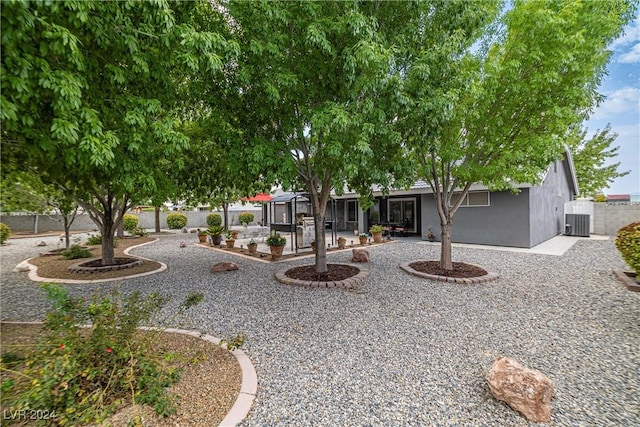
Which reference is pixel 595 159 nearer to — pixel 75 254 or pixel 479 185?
pixel 479 185

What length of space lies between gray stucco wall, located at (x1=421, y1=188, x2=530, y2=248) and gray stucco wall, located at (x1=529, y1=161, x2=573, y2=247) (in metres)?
0.32

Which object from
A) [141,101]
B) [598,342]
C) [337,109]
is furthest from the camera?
[337,109]

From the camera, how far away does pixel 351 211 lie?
20812 millimetres

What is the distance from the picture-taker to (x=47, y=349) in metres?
2.67

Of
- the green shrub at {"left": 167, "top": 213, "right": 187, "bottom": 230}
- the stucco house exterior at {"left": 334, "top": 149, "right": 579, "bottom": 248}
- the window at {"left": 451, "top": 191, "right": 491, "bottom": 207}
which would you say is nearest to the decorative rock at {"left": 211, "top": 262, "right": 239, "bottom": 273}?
the stucco house exterior at {"left": 334, "top": 149, "right": 579, "bottom": 248}

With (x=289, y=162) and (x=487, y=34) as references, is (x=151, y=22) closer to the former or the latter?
(x=289, y=162)

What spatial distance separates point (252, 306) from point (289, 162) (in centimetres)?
284

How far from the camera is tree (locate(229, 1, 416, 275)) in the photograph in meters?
4.61

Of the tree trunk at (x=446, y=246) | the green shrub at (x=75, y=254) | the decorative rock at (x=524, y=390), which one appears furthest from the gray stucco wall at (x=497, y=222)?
the green shrub at (x=75, y=254)

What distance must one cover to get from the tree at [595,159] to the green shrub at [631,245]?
25385 mm

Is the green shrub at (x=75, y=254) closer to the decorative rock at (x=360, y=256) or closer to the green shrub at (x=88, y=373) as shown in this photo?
the green shrub at (x=88, y=373)

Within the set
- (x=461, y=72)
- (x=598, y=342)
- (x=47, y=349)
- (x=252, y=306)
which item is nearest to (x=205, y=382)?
(x=47, y=349)

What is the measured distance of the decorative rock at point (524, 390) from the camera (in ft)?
8.49

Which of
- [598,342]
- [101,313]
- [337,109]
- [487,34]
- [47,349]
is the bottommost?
[598,342]
